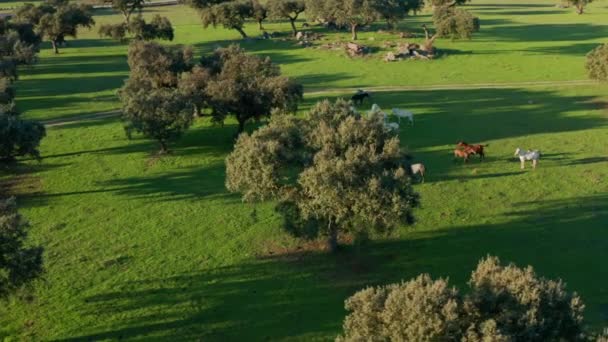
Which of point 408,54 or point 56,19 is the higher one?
point 56,19

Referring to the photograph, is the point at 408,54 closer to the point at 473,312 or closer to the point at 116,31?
the point at 116,31

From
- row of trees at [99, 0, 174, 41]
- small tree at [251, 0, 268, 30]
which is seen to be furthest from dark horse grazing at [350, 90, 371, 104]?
small tree at [251, 0, 268, 30]

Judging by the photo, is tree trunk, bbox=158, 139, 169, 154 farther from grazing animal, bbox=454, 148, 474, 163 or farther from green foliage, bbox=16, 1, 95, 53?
green foliage, bbox=16, 1, 95, 53

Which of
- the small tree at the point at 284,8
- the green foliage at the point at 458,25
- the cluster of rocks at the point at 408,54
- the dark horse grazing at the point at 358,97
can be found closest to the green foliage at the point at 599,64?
the dark horse grazing at the point at 358,97

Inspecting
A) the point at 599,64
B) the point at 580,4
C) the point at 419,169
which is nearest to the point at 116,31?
the point at 419,169

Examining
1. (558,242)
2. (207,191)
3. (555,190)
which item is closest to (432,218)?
(558,242)

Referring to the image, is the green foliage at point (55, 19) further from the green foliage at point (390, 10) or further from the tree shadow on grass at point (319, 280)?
the tree shadow on grass at point (319, 280)
